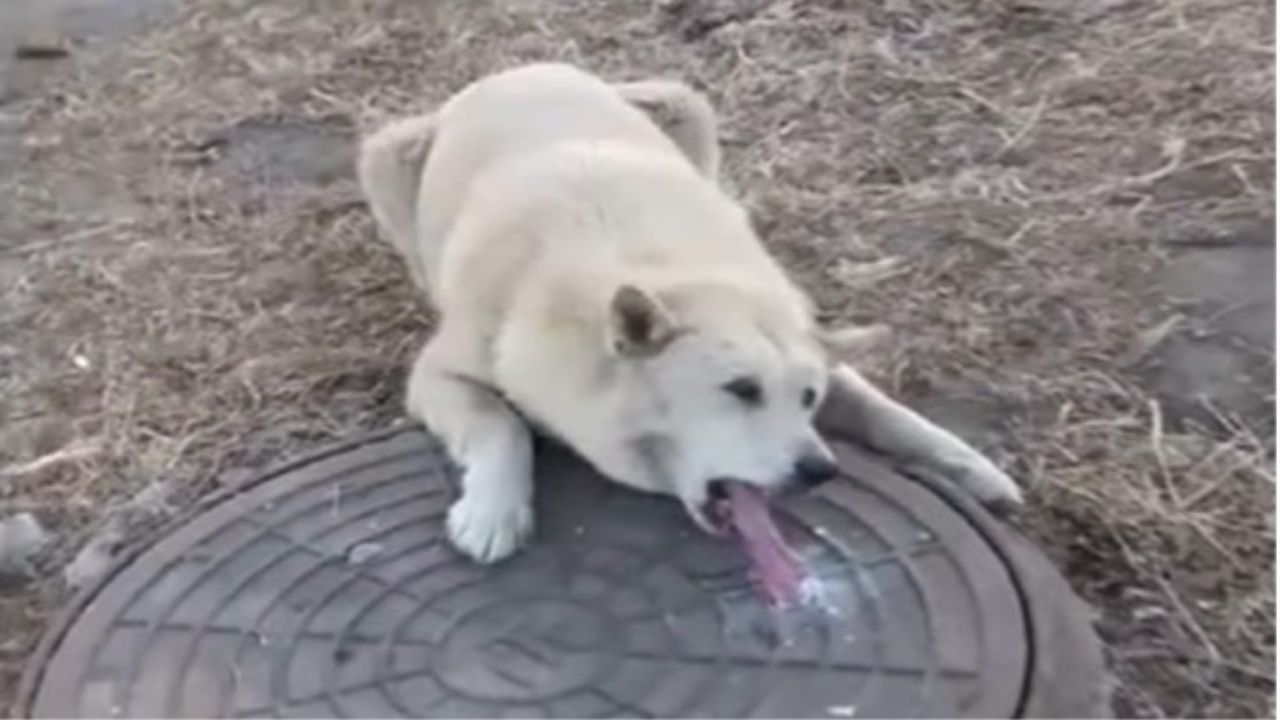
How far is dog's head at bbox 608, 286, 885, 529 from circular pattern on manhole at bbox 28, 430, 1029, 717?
8 centimetres

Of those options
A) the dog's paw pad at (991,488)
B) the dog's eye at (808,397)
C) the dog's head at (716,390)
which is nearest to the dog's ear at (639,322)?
the dog's head at (716,390)

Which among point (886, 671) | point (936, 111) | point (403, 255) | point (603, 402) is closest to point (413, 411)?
point (603, 402)

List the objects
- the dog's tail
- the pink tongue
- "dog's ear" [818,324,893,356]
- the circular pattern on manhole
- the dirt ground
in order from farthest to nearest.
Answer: the dog's tail, the dirt ground, "dog's ear" [818,324,893,356], the pink tongue, the circular pattern on manhole

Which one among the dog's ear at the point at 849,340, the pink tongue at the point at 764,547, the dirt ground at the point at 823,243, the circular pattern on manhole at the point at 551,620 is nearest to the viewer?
the circular pattern on manhole at the point at 551,620

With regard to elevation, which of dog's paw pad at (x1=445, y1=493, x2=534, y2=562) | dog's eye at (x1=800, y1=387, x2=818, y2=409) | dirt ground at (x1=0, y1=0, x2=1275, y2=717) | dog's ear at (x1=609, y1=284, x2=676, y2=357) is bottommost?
dirt ground at (x1=0, y1=0, x2=1275, y2=717)

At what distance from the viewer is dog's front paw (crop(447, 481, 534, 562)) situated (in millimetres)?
2902

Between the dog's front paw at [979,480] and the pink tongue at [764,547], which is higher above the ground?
the pink tongue at [764,547]

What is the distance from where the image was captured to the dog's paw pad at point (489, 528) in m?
2.90

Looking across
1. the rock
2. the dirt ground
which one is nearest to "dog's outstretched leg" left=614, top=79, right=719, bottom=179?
the dirt ground

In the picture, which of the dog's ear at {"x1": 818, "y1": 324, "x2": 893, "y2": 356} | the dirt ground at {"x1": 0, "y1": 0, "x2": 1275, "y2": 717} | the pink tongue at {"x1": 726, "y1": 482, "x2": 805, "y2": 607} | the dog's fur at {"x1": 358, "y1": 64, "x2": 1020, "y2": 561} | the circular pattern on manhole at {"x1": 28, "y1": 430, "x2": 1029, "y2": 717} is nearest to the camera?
the circular pattern on manhole at {"x1": 28, "y1": 430, "x2": 1029, "y2": 717}

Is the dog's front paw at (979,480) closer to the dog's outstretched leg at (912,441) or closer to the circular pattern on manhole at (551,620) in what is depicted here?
the dog's outstretched leg at (912,441)

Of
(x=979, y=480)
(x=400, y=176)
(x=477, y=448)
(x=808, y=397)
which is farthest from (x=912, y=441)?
(x=400, y=176)

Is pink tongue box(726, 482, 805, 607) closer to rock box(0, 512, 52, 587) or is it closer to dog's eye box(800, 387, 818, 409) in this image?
dog's eye box(800, 387, 818, 409)

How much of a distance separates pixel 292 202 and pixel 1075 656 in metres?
2.04
